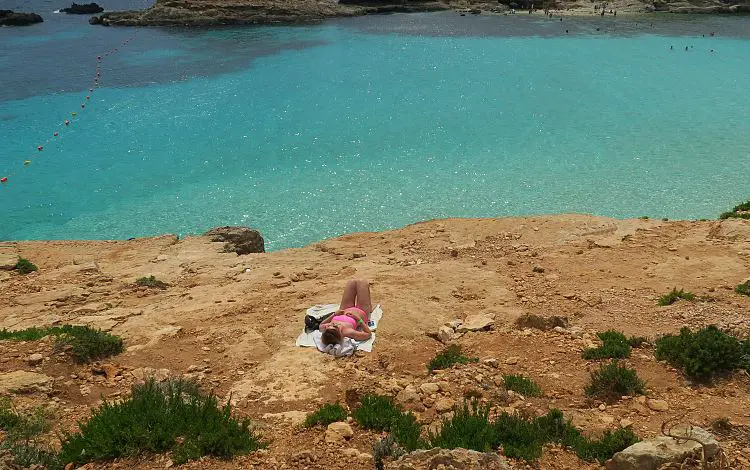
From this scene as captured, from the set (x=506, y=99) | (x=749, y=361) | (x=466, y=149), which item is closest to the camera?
(x=749, y=361)

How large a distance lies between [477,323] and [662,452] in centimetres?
400

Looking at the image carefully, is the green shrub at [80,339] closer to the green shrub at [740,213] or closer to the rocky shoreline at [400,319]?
the rocky shoreline at [400,319]

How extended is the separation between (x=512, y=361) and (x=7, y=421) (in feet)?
19.1

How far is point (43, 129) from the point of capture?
2478 centimetres

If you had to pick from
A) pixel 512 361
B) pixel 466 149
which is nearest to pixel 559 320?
pixel 512 361

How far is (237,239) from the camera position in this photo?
13.6 m

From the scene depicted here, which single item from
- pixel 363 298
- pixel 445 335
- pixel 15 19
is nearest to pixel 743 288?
pixel 445 335

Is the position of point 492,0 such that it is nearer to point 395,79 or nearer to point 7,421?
point 395,79

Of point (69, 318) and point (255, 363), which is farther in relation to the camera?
point (69, 318)

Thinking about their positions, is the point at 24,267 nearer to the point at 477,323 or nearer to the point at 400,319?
the point at 400,319

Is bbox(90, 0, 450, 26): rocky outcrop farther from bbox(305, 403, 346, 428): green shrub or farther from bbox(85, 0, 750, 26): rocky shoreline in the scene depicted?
bbox(305, 403, 346, 428): green shrub

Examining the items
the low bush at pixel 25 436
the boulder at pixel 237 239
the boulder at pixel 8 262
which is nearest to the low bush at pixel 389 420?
the low bush at pixel 25 436

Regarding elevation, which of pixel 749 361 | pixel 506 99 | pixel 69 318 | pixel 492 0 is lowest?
pixel 69 318

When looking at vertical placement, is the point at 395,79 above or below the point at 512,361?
above
